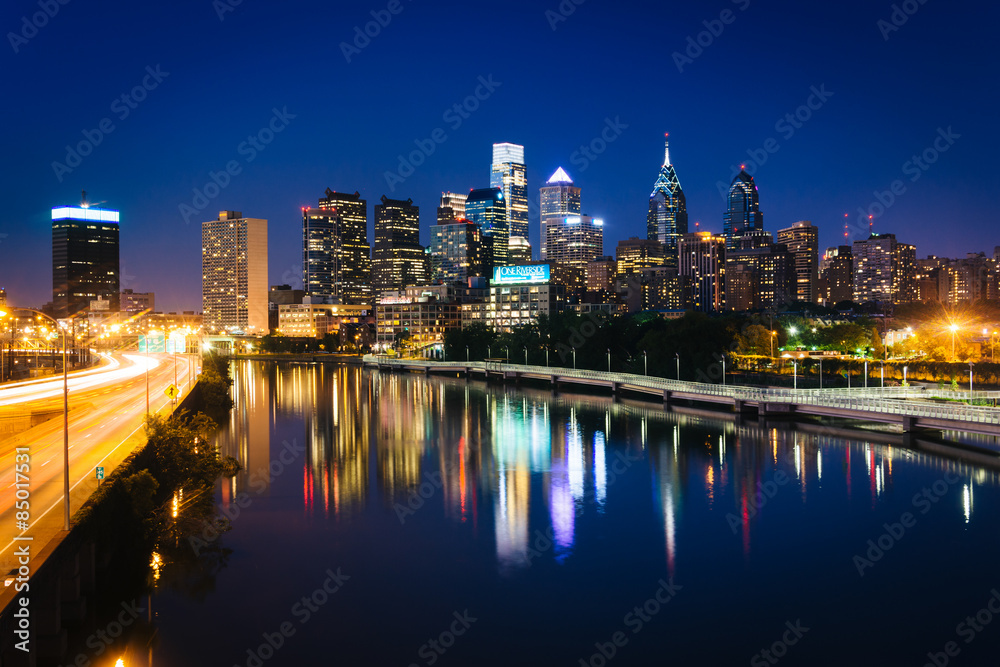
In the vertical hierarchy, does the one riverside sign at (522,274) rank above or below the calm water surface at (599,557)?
above

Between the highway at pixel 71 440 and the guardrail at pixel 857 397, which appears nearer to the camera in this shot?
the highway at pixel 71 440

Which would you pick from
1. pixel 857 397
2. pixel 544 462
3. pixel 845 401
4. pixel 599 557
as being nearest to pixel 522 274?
pixel 845 401

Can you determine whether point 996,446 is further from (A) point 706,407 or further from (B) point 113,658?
(B) point 113,658

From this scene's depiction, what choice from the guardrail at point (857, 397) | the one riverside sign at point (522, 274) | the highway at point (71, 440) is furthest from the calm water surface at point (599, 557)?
the one riverside sign at point (522, 274)

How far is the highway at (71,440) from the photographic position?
22375 millimetres

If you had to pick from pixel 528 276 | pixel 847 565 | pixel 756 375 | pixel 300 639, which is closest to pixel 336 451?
pixel 300 639

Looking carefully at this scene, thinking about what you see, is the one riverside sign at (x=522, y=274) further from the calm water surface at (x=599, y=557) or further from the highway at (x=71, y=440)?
the calm water surface at (x=599, y=557)

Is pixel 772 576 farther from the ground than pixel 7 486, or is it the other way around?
pixel 7 486

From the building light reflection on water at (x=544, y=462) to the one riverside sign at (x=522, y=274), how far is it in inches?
4335

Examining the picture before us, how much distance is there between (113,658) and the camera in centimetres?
2203

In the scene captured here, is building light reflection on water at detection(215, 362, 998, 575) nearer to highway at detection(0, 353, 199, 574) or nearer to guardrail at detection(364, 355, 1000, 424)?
guardrail at detection(364, 355, 1000, 424)

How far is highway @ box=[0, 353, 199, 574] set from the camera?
73.4ft

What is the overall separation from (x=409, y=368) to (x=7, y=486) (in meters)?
115

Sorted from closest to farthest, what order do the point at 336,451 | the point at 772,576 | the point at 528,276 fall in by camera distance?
1. the point at 772,576
2. the point at 336,451
3. the point at 528,276
